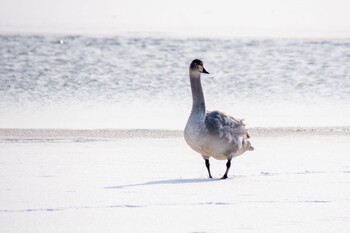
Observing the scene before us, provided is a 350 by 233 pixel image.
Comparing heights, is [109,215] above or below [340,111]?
above

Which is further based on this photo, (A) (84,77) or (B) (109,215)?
(A) (84,77)

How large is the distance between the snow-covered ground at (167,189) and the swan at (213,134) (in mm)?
258

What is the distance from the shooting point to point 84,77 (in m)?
20.2

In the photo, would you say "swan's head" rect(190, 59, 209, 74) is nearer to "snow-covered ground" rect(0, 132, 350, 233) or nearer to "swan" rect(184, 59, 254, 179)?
"swan" rect(184, 59, 254, 179)

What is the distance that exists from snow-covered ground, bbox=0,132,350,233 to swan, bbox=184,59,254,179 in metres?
0.26

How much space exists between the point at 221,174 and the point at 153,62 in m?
12.9

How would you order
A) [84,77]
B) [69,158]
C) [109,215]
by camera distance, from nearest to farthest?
1. [109,215]
2. [69,158]
3. [84,77]

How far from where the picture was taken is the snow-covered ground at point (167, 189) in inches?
252

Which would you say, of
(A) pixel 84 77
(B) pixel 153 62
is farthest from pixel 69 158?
(B) pixel 153 62

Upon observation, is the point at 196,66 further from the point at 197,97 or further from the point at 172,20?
the point at 172,20

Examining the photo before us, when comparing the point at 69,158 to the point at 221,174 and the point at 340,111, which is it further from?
the point at 340,111

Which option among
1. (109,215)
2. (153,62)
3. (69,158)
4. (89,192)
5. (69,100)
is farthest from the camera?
(153,62)

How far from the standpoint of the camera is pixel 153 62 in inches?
867

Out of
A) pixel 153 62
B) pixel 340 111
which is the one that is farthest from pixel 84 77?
pixel 340 111
